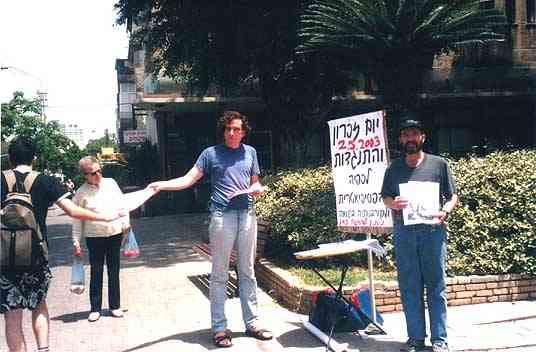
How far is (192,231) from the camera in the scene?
14.9 meters

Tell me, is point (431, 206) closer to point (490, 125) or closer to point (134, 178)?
point (134, 178)

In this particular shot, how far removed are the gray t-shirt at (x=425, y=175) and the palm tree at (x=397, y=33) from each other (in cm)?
538

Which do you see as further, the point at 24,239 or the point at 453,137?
the point at 453,137

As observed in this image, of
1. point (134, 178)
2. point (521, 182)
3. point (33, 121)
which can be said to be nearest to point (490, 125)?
point (134, 178)

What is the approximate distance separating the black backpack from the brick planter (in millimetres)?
2847

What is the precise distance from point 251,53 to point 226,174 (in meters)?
7.79

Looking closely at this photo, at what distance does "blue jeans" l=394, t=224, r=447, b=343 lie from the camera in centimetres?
492

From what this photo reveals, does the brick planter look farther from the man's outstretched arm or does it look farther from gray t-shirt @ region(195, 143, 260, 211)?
the man's outstretched arm

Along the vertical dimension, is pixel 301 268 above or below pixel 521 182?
below

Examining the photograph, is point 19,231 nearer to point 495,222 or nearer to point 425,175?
point 425,175

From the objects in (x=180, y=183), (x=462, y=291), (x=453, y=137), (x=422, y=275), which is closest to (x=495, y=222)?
(x=462, y=291)

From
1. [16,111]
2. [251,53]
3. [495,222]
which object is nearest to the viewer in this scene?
[495,222]

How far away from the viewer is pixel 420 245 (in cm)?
497

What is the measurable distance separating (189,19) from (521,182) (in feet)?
26.7
